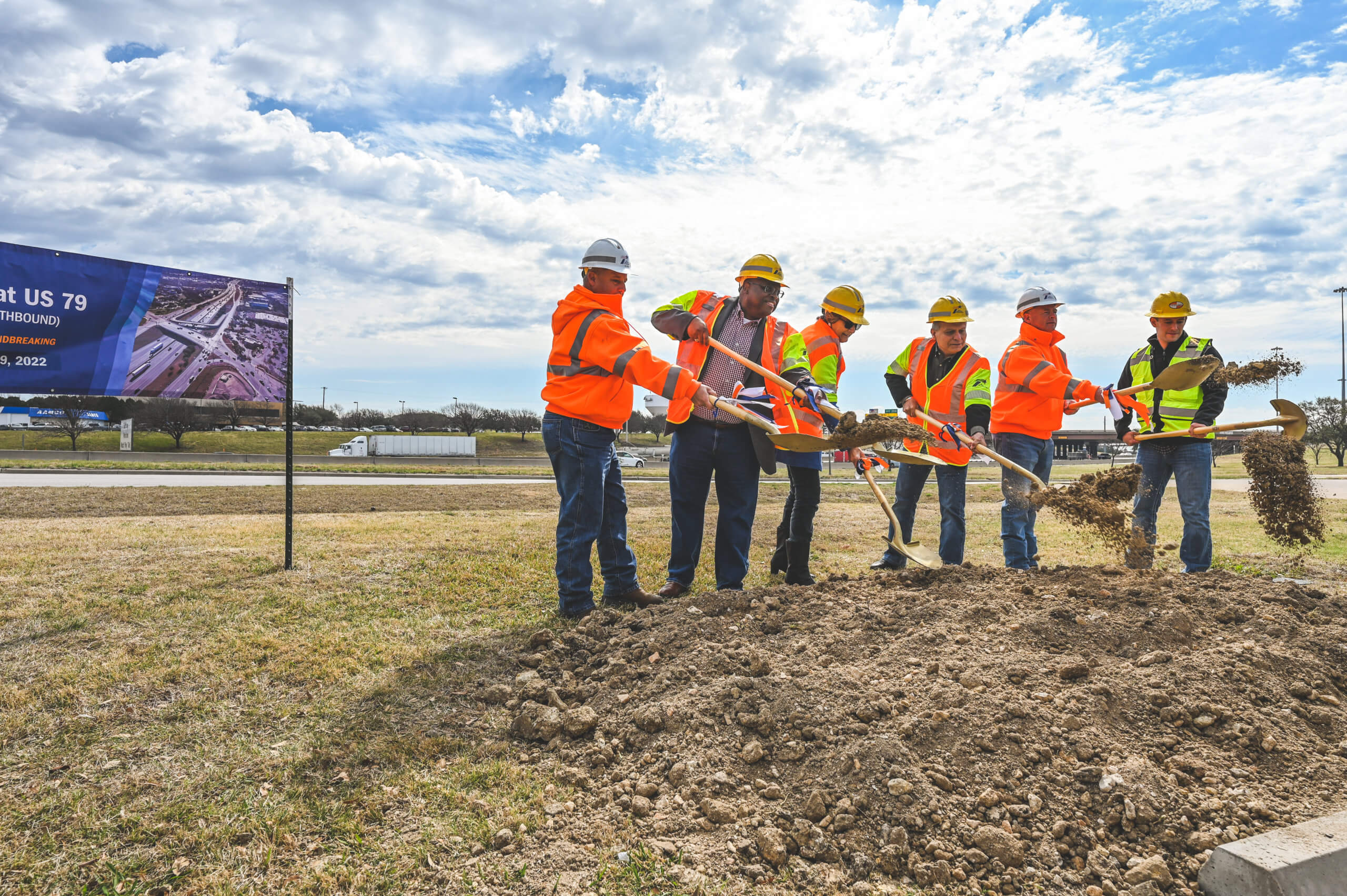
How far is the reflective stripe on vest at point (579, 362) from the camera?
14.6ft

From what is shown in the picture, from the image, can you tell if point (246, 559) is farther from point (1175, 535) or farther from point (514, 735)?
point (1175, 535)

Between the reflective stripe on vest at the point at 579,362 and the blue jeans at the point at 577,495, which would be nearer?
the reflective stripe on vest at the point at 579,362

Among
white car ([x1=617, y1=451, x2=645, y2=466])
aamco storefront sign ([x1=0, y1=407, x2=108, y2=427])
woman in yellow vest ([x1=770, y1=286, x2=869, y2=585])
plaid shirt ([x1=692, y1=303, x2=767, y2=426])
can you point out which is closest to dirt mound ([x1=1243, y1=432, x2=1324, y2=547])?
woman in yellow vest ([x1=770, y1=286, x2=869, y2=585])

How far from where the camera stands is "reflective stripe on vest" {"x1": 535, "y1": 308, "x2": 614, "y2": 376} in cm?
445

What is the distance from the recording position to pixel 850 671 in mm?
3264

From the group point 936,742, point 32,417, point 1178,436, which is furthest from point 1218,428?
point 32,417

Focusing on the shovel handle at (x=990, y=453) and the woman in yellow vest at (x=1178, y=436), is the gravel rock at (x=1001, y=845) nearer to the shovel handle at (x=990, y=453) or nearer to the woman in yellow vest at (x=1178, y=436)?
the shovel handle at (x=990, y=453)

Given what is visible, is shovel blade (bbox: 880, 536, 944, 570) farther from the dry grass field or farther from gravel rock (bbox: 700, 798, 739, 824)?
gravel rock (bbox: 700, 798, 739, 824)

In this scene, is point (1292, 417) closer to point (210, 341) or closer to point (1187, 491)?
point (1187, 491)

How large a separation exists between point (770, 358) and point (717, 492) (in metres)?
1.01

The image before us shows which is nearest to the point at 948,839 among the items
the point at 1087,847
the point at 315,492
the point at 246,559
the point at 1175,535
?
the point at 1087,847

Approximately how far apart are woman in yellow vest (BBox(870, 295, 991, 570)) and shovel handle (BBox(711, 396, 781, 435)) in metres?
1.60

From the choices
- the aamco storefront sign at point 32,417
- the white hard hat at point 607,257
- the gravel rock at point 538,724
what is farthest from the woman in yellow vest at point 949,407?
the aamco storefront sign at point 32,417

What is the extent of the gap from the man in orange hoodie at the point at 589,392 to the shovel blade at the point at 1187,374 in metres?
3.83
